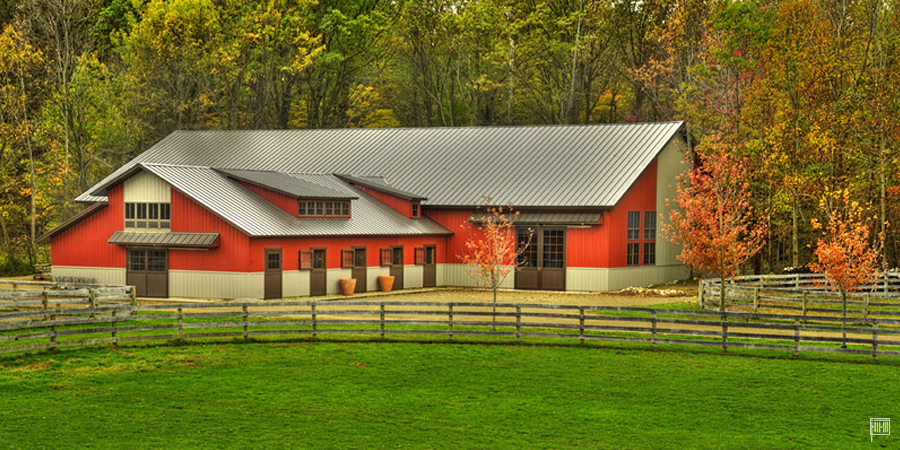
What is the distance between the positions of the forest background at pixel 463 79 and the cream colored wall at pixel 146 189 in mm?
16000

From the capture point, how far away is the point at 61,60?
2149 inches

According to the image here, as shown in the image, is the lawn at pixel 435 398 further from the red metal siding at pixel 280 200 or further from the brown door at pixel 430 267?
the brown door at pixel 430 267

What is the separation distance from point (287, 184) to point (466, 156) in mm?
11549

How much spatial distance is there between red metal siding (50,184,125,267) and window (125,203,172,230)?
0.43 metres

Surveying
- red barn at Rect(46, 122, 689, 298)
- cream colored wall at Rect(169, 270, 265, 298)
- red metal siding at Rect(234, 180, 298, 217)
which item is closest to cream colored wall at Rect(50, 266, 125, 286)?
red barn at Rect(46, 122, 689, 298)

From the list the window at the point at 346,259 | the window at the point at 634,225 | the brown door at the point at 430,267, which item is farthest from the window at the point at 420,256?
the window at the point at 634,225

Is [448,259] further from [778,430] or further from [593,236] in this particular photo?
[778,430]

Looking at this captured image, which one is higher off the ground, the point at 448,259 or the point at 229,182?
the point at 229,182

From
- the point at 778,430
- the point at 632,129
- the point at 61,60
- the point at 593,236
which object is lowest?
the point at 778,430

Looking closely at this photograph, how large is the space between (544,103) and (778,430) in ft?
182

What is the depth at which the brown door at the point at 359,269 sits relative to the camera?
41.9 m

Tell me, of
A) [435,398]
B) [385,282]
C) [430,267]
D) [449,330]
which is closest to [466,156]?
[430,267]

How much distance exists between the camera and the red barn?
3891cm

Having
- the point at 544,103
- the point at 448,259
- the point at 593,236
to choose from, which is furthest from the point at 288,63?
the point at 593,236
